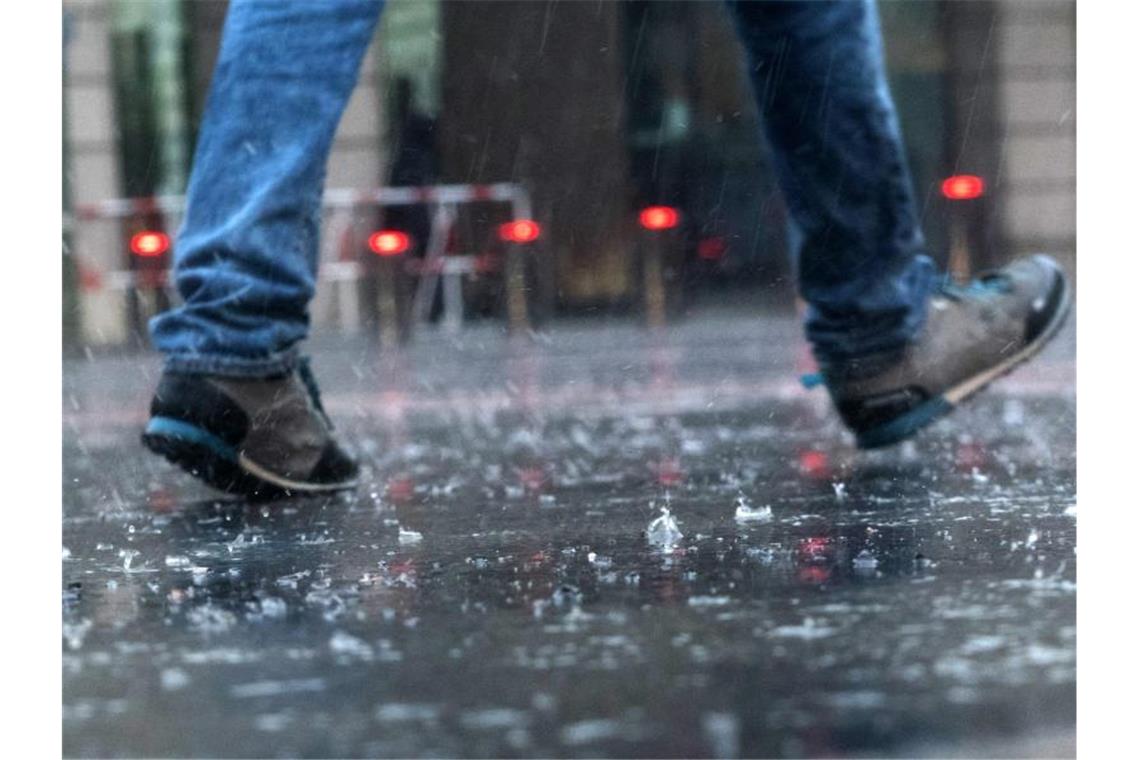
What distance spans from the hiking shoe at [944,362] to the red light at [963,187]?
7.70m

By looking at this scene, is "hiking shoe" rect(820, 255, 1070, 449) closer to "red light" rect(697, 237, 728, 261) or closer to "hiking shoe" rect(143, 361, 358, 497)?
"hiking shoe" rect(143, 361, 358, 497)

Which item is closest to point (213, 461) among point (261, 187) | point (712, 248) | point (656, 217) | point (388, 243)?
point (261, 187)

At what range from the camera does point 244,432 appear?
243cm

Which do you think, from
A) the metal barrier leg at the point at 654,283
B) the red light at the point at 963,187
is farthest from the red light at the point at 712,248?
the red light at the point at 963,187

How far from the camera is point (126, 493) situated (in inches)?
112

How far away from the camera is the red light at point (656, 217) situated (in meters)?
10.6

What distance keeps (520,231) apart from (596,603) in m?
8.89

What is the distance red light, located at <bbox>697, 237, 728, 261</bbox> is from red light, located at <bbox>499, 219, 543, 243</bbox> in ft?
3.38

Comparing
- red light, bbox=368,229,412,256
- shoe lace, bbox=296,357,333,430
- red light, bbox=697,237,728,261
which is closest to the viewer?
shoe lace, bbox=296,357,333,430

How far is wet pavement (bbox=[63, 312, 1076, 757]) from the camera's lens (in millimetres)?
1207

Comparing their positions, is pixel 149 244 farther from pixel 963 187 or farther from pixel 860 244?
pixel 860 244

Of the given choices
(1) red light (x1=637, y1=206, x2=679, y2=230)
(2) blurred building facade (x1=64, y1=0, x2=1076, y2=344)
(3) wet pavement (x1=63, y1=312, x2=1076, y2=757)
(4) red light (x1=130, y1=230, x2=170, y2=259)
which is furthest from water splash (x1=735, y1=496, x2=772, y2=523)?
(1) red light (x1=637, y1=206, x2=679, y2=230)

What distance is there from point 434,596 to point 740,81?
961 centimetres
